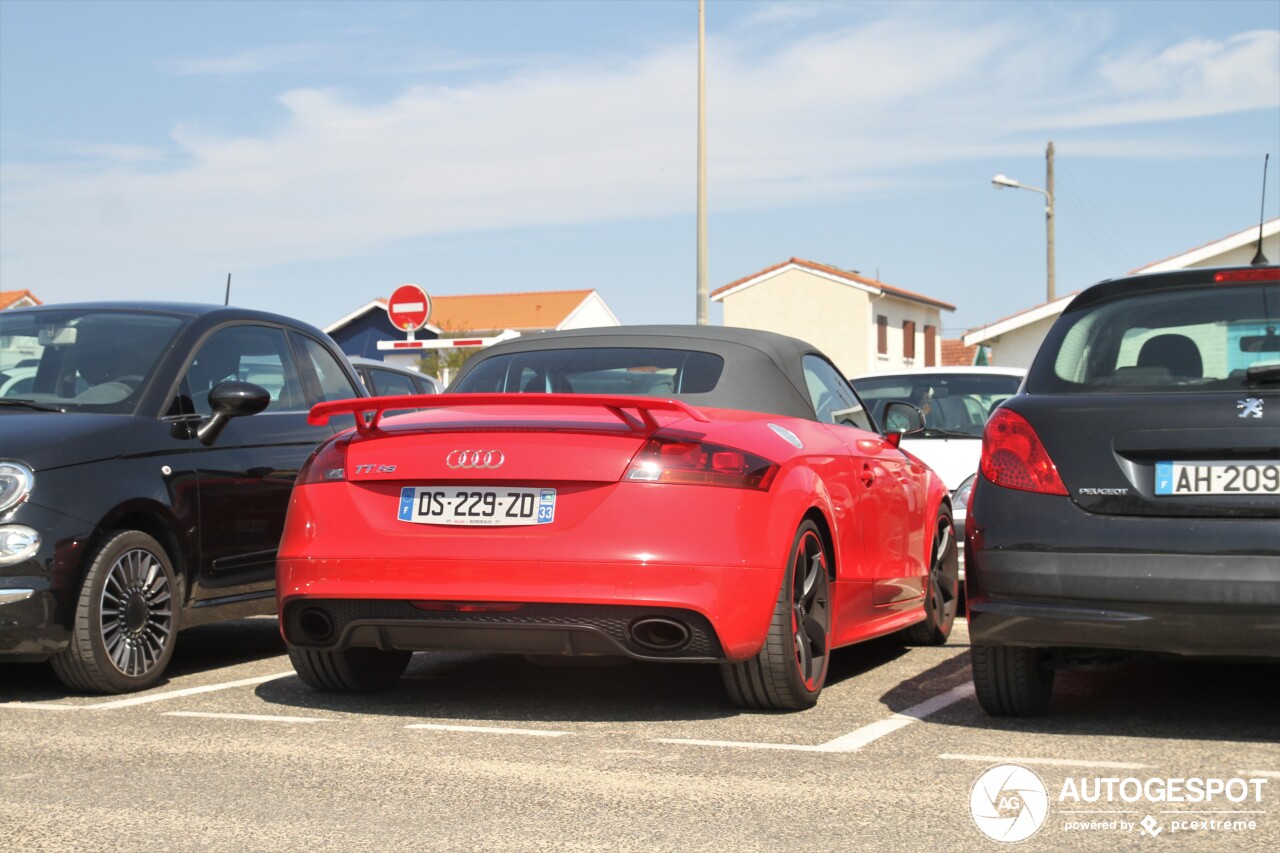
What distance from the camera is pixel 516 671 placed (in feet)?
24.0

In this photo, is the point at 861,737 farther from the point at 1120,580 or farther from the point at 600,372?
the point at 600,372

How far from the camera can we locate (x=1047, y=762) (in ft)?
16.8

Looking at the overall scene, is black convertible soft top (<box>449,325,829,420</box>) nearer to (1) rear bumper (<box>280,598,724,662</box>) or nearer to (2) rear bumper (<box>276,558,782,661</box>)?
(2) rear bumper (<box>276,558,782,661</box>)

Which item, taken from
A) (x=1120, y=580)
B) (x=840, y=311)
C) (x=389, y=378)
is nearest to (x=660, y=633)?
(x=1120, y=580)

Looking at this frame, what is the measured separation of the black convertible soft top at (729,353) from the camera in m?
6.46

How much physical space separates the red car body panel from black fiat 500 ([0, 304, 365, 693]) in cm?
95

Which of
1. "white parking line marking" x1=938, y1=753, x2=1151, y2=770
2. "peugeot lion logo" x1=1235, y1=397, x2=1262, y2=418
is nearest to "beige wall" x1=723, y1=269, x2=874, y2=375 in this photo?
"peugeot lion logo" x1=1235, y1=397, x2=1262, y2=418

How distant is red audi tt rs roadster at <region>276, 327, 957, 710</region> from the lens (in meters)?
5.60

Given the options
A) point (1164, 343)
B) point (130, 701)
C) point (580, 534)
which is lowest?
point (130, 701)

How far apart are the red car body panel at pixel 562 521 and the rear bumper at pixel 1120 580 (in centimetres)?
73

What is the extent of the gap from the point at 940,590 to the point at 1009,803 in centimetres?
405

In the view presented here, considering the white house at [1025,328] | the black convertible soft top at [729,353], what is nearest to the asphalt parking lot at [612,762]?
the black convertible soft top at [729,353]

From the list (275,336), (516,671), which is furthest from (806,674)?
(275,336)

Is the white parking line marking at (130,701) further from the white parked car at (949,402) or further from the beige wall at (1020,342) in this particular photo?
the beige wall at (1020,342)
